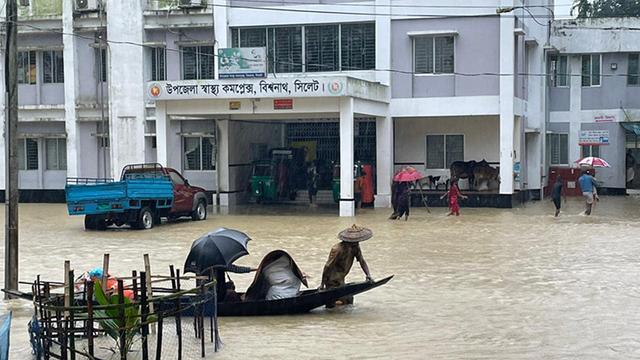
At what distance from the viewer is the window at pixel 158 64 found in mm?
33062

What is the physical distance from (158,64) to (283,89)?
8699 millimetres

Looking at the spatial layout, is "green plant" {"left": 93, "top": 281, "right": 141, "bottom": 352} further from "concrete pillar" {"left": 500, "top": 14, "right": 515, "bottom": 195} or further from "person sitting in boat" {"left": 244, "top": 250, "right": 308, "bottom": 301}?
"concrete pillar" {"left": 500, "top": 14, "right": 515, "bottom": 195}

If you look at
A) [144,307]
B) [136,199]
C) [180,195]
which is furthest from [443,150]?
[144,307]

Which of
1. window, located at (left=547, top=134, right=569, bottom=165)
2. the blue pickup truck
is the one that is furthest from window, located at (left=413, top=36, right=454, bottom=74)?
window, located at (left=547, top=134, right=569, bottom=165)

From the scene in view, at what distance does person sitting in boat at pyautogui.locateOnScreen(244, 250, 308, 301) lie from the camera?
11.3 meters

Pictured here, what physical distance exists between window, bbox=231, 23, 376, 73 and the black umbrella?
65.5ft

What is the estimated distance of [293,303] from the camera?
36.7 ft

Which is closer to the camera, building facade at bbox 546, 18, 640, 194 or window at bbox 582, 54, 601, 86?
building facade at bbox 546, 18, 640, 194

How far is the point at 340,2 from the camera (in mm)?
30516

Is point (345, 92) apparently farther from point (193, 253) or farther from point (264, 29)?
point (193, 253)

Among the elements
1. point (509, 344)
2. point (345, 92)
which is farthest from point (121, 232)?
point (509, 344)

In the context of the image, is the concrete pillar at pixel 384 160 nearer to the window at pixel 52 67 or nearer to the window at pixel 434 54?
the window at pixel 434 54

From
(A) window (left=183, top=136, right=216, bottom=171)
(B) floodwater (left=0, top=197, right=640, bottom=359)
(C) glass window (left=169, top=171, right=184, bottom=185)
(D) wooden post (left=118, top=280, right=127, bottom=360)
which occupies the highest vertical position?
(A) window (left=183, top=136, right=216, bottom=171)

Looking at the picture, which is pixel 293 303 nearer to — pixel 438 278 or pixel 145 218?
pixel 438 278
